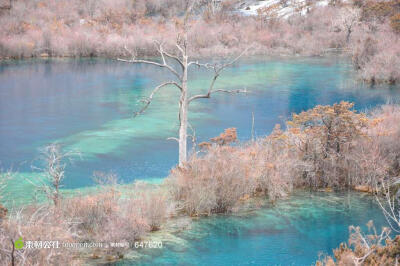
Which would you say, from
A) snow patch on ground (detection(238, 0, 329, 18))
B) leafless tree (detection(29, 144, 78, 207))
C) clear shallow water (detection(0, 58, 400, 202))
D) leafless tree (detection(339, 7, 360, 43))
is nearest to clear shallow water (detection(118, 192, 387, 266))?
leafless tree (detection(29, 144, 78, 207))

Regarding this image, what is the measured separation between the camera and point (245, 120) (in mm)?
32688

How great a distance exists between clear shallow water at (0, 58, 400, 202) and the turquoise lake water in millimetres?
71

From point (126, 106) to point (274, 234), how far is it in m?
21.4

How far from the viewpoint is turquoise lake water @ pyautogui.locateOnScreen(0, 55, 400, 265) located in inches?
655

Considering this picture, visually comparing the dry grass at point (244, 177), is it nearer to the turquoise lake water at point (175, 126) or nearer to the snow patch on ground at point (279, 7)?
the turquoise lake water at point (175, 126)

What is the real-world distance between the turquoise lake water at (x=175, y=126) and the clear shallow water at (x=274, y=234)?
3 cm

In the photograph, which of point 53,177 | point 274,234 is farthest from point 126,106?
point 274,234

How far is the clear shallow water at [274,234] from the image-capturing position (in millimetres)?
15484

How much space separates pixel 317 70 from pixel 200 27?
2519 centimetres

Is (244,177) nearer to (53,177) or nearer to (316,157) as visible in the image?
(316,157)

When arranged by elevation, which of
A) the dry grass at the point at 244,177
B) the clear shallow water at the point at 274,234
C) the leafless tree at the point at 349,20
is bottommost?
the clear shallow water at the point at 274,234

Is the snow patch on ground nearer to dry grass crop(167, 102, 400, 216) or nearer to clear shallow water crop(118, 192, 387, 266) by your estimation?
dry grass crop(167, 102, 400, 216)

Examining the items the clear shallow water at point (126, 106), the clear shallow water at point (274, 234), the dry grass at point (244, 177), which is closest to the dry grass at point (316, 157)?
A: the dry grass at point (244, 177)

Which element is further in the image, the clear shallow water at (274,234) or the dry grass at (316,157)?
the dry grass at (316,157)
